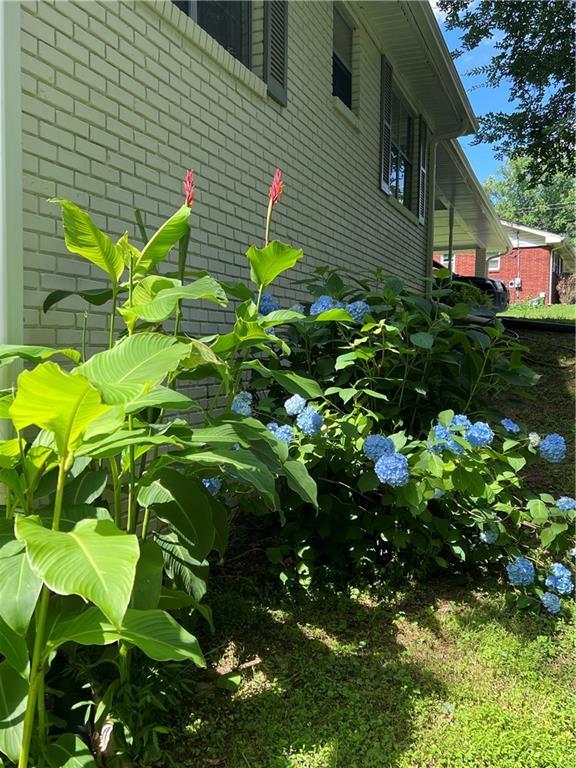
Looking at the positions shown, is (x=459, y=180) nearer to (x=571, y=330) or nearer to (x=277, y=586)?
(x=571, y=330)

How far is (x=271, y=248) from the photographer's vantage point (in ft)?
8.14

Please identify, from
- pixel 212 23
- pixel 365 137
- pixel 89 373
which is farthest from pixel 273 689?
pixel 365 137

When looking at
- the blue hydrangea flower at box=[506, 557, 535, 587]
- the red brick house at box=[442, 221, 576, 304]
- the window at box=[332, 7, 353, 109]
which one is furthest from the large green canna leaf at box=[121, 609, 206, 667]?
the red brick house at box=[442, 221, 576, 304]

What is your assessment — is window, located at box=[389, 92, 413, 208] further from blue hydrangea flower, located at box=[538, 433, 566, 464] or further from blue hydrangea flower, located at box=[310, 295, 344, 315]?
blue hydrangea flower, located at box=[538, 433, 566, 464]

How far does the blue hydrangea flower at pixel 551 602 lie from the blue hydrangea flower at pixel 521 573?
88mm

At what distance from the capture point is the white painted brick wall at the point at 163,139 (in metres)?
2.77

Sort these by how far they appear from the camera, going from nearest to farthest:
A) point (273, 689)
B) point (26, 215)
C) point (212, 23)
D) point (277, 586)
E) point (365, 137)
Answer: point (273, 689), point (26, 215), point (277, 586), point (212, 23), point (365, 137)

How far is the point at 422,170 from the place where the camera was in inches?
428

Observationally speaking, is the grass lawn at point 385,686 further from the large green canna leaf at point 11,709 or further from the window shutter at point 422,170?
the window shutter at point 422,170

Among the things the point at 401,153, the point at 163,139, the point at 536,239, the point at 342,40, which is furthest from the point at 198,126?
the point at 536,239

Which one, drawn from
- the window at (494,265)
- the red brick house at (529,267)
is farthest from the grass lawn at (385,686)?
the window at (494,265)

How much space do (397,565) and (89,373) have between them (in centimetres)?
218

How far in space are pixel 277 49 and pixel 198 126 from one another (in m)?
1.60

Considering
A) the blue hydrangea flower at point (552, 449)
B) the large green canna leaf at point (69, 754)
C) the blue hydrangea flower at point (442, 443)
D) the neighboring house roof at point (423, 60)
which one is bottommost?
the large green canna leaf at point (69, 754)
